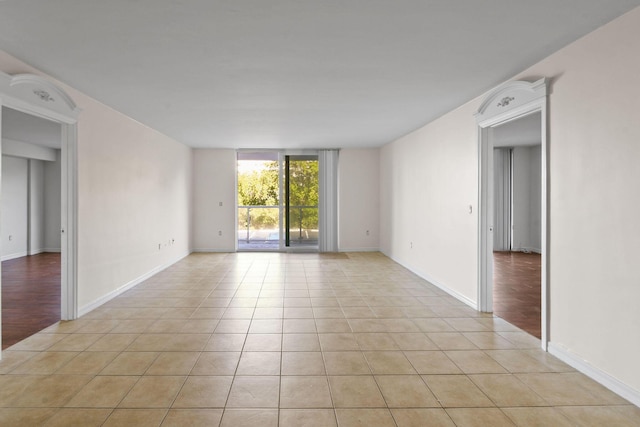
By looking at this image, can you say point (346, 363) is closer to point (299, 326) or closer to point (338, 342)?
point (338, 342)

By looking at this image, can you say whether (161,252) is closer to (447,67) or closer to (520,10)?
(447,67)

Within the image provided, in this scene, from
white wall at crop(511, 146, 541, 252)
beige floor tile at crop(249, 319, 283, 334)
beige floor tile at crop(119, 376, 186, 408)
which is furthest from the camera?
white wall at crop(511, 146, 541, 252)

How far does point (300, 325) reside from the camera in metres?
4.00

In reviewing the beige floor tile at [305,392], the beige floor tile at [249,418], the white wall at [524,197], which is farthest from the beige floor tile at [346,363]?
the white wall at [524,197]

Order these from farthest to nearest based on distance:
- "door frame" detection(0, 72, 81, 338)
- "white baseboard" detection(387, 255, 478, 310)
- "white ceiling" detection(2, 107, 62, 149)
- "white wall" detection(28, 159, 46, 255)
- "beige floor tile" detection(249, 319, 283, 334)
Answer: "white wall" detection(28, 159, 46, 255) → "white ceiling" detection(2, 107, 62, 149) → "white baseboard" detection(387, 255, 478, 310) → "door frame" detection(0, 72, 81, 338) → "beige floor tile" detection(249, 319, 283, 334)

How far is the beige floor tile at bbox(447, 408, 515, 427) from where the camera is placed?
226cm

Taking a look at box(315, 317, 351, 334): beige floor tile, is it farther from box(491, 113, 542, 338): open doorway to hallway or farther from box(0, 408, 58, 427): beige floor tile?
box(491, 113, 542, 338): open doorway to hallway

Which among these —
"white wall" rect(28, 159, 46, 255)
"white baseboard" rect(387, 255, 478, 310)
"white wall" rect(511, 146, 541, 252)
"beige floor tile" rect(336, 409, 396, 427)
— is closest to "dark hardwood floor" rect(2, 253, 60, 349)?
"white wall" rect(28, 159, 46, 255)

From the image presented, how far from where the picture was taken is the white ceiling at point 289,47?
2420mm

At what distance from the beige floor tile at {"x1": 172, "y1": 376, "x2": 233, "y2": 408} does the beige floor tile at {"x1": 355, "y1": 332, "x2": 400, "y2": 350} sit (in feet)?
4.11

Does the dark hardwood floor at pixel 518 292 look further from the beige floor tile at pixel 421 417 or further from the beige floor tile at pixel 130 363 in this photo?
the beige floor tile at pixel 130 363

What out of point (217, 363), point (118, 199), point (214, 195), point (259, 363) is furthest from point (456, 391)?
point (214, 195)

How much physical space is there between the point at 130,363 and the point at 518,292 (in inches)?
195

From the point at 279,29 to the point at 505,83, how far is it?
244cm
